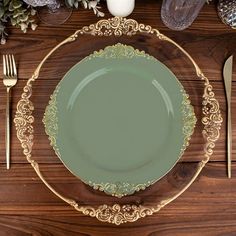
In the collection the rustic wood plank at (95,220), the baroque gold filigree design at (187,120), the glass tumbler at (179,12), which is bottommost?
the rustic wood plank at (95,220)

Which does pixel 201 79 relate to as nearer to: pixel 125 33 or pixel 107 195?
pixel 125 33

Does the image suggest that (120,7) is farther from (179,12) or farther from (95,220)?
(95,220)

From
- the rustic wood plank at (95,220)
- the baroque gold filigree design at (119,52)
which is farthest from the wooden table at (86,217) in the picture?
the baroque gold filigree design at (119,52)

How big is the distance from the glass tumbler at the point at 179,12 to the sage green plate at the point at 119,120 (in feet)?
0.28

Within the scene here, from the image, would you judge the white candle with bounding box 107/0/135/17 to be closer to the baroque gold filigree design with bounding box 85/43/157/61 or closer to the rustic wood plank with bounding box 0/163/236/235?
the baroque gold filigree design with bounding box 85/43/157/61

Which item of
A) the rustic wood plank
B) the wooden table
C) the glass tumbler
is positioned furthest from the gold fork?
the glass tumbler

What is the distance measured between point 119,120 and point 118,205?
0.48 feet

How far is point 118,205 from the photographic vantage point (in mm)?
661

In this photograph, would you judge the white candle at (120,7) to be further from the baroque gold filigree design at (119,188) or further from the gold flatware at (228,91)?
the baroque gold filigree design at (119,188)

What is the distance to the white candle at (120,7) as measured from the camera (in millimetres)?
692

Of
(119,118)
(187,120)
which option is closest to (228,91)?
(187,120)

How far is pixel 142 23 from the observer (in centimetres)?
75

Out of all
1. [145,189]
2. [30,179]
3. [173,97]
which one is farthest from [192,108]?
[30,179]

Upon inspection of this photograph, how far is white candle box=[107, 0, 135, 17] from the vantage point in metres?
0.69
